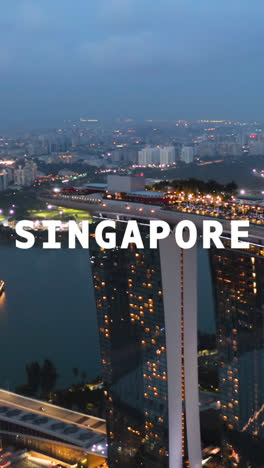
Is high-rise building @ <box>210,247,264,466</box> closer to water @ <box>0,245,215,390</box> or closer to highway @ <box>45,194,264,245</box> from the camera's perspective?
highway @ <box>45,194,264,245</box>

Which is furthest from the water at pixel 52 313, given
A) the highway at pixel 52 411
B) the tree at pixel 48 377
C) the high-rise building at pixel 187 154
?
the high-rise building at pixel 187 154

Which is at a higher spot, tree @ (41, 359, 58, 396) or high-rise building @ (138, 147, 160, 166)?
high-rise building @ (138, 147, 160, 166)

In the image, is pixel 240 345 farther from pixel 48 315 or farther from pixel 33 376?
pixel 48 315

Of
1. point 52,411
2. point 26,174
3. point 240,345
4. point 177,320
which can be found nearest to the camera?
point 240,345

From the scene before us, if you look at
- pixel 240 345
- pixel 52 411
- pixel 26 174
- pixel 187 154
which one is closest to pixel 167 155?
pixel 187 154

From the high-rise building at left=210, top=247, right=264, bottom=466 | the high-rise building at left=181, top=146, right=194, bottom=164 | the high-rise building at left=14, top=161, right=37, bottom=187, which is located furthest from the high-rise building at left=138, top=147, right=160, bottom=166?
the high-rise building at left=14, top=161, right=37, bottom=187

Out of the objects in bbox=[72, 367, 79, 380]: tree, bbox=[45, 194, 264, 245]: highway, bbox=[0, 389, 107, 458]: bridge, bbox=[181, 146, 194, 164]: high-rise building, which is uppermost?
bbox=[181, 146, 194, 164]: high-rise building

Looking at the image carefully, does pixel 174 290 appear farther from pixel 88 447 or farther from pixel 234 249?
pixel 88 447
